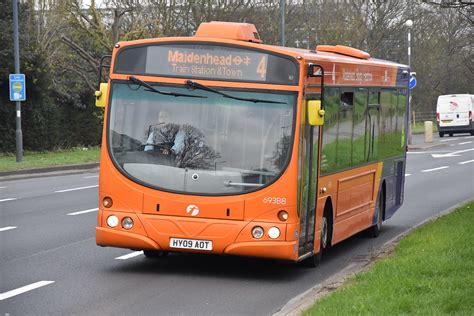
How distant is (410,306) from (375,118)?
310 inches

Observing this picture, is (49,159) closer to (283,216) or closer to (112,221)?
(112,221)

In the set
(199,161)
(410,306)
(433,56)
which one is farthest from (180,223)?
(433,56)

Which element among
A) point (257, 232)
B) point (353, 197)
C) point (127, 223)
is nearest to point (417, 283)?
point (257, 232)

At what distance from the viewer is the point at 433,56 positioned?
75.4 metres

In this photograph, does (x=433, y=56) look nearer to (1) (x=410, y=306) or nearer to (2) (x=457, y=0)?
(2) (x=457, y=0)

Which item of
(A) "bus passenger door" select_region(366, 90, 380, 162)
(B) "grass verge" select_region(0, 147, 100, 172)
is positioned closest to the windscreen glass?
(A) "bus passenger door" select_region(366, 90, 380, 162)

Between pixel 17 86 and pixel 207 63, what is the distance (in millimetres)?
24898

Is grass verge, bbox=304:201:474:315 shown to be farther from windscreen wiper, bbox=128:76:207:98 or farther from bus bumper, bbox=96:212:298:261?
windscreen wiper, bbox=128:76:207:98

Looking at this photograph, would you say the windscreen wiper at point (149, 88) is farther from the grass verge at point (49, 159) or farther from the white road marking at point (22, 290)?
the grass verge at point (49, 159)

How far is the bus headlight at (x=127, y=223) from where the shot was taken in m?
12.2

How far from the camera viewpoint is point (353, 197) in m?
15.2

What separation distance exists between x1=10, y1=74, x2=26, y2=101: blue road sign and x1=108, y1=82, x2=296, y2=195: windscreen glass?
962 inches

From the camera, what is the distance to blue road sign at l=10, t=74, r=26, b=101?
36094 mm

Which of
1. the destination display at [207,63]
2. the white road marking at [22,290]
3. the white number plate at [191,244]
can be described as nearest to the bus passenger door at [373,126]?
the destination display at [207,63]
